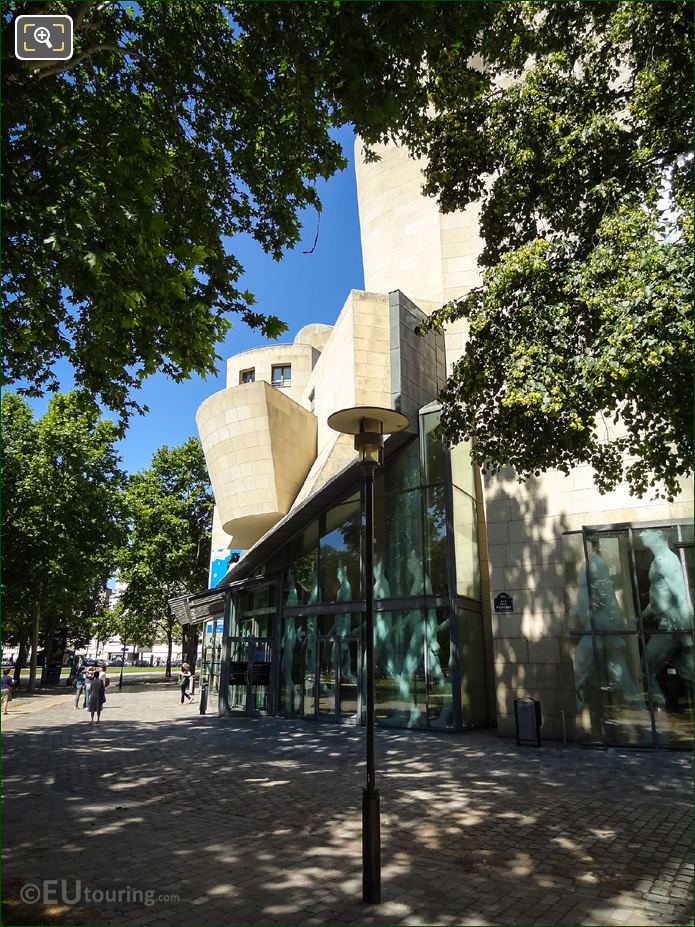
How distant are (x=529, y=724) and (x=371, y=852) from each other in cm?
921

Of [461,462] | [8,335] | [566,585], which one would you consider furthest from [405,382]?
[8,335]

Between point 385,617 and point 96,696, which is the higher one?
point 385,617

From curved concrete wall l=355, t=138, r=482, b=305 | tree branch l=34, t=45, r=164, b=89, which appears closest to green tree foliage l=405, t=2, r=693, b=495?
tree branch l=34, t=45, r=164, b=89

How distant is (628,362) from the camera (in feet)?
25.4

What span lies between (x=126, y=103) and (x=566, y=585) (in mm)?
12677

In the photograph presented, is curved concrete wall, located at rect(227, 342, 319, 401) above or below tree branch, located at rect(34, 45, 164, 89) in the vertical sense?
above

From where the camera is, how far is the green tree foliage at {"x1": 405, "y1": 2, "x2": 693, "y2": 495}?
7.85 meters

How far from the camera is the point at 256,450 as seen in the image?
23.8 meters

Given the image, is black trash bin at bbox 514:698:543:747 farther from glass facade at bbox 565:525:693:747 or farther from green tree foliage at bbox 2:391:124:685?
green tree foliage at bbox 2:391:124:685

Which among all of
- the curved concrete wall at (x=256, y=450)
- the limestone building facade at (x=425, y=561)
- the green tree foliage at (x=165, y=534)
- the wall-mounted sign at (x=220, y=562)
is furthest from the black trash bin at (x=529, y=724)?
the green tree foliage at (x=165, y=534)

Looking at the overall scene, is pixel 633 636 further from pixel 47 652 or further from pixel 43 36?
pixel 47 652

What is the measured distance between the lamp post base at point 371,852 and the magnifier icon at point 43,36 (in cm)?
803

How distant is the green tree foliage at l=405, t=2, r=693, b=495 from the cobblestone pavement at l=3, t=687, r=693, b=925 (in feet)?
16.0

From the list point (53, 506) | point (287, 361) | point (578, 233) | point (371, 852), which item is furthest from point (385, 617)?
point (287, 361)
